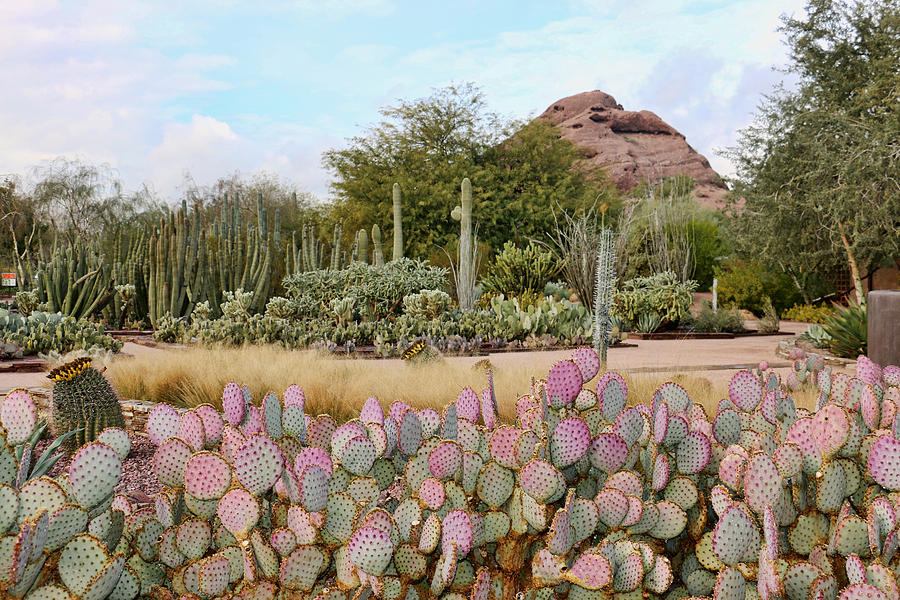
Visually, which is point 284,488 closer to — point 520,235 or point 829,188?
point 829,188

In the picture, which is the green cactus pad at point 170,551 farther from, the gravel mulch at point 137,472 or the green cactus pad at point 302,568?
the gravel mulch at point 137,472

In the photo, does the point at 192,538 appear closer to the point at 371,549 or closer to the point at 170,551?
the point at 170,551

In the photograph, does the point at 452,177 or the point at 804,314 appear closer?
the point at 804,314

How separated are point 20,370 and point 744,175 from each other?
A: 1819 centimetres

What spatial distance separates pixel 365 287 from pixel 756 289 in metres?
13.3

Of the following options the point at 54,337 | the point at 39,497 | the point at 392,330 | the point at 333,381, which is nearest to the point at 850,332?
the point at 392,330

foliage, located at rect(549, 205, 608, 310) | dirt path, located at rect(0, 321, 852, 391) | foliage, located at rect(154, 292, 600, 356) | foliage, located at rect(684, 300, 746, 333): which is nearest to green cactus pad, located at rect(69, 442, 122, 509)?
dirt path, located at rect(0, 321, 852, 391)

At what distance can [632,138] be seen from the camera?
76.8 meters

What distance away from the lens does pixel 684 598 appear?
1.81 metres

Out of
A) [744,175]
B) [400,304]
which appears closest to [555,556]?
[400,304]

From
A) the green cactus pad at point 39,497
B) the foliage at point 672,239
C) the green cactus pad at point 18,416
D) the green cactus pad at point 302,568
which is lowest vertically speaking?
the green cactus pad at point 302,568

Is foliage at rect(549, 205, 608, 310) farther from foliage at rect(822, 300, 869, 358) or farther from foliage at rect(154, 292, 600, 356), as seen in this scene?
foliage at rect(822, 300, 869, 358)

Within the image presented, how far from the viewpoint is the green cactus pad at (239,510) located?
5.48 ft

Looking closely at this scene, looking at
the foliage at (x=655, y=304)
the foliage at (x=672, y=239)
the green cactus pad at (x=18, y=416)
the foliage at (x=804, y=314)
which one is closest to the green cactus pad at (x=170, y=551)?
the green cactus pad at (x=18, y=416)
